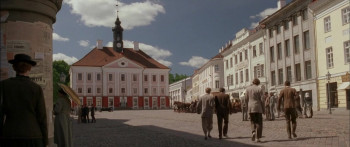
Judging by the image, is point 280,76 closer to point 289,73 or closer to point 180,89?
point 289,73

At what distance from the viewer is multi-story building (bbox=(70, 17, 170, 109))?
81.1m

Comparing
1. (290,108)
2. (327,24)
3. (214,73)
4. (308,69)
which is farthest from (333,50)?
(214,73)

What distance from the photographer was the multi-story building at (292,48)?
1332 inches

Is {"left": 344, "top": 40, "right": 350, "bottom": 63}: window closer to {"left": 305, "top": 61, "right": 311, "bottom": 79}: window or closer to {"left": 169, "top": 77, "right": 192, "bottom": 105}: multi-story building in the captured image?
{"left": 305, "top": 61, "right": 311, "bottom": 79}: window

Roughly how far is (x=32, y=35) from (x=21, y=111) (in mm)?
1132

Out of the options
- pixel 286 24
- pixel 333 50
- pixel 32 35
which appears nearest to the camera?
pixel 32 35

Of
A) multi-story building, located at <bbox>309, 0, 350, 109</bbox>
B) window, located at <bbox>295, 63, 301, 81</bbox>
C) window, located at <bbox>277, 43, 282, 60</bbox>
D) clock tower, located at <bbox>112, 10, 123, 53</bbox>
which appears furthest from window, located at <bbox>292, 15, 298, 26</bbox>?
clock tower, located at <bbox>112, 10, 123, 53</bbox>

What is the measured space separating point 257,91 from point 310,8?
25.3 meters

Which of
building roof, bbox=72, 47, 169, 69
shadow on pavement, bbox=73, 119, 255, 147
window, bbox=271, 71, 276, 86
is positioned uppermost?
building roof, bbox=72, 47, 169, 69

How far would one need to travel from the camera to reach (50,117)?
16.2 ft

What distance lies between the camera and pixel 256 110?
34.4ft

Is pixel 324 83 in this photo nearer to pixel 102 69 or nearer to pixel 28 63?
pixel 28 63

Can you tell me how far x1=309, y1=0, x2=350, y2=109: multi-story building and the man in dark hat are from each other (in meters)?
25.8

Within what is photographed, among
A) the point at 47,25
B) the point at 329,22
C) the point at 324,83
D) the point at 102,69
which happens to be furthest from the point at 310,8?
the point at 102,69
